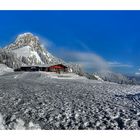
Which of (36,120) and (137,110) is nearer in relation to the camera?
(36,120)

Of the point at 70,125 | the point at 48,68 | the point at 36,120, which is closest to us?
the point at 70,125

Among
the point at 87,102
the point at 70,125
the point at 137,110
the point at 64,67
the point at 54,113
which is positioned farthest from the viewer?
the point at 64,67

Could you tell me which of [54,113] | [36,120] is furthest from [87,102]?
[36,120]

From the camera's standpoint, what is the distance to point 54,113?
1316cm

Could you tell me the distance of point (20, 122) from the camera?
1180cm

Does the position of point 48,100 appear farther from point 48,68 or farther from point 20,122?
point 48,68

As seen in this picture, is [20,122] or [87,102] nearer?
[20,122]
